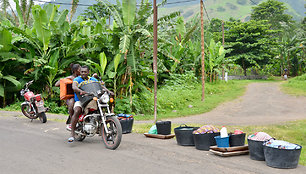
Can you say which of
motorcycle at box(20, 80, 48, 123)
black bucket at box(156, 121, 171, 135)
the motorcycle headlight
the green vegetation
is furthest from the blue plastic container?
the green vegetation

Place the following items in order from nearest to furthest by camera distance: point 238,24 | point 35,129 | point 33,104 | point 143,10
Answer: point 35,129, point 33,104, point 143,10, point 238,24

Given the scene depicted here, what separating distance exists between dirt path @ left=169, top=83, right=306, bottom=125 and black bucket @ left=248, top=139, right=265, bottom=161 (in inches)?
302

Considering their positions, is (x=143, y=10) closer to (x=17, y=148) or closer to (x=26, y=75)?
(x=26, y=75)

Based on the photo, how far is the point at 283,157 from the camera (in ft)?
16.2

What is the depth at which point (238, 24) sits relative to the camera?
140 feet

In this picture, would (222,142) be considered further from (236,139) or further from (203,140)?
(203,140)

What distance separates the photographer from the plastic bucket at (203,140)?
6.25 meters

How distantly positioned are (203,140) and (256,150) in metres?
1.18

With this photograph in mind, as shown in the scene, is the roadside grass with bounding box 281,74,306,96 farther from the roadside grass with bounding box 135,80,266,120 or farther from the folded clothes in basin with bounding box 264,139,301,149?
the folded clothes in basin with bounding box 264,139,301,149

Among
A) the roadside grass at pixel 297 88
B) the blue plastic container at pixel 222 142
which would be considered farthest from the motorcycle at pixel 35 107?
the roadside grass at pixel 297 88

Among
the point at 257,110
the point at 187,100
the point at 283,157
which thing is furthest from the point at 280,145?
the point at 187,100

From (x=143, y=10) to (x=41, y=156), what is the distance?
9.28 m

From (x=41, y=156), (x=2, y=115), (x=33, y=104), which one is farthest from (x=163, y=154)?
(x=2, y=115)

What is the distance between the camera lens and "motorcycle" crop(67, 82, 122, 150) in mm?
6148
